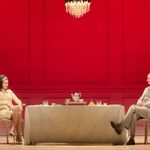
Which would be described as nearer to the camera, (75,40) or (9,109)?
(9,109)

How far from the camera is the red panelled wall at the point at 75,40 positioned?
1037 centimetres

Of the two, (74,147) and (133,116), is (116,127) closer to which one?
(133,116)

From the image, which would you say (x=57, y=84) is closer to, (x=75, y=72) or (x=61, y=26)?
(x=75, y=72)

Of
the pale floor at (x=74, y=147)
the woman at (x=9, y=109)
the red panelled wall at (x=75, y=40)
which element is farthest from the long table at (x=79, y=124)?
the red panelled wall at (x=75, y=40)

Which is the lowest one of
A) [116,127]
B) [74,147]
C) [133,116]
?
[74,147]

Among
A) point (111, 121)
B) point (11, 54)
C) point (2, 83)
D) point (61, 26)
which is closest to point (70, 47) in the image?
point (61, 26)

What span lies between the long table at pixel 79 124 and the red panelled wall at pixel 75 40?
229cm

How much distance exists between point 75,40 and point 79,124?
2670 mm

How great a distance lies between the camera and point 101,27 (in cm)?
1038

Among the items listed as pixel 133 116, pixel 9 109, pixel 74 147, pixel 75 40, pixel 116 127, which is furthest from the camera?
pixel 75 40

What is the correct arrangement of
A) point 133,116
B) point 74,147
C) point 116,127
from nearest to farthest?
point 74,147
point 116,127
point 133,116

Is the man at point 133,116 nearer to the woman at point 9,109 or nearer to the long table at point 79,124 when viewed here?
the long table at point 79,124

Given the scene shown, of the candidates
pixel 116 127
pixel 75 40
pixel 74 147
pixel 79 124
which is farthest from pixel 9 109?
pixel 75 40

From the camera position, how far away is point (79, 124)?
8.08 m
